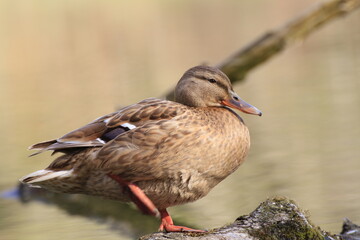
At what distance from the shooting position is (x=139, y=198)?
5016 millimetres

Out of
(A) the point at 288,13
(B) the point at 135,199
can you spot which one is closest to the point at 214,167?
(B) the point at 135,199

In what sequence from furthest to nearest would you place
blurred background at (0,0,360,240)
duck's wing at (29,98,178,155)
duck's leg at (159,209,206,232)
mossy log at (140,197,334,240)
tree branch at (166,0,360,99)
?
1. tree branch at (166,0,360,99)
2. blurred background at (0,0,360,240)
3. duck's wing at (29,98,178,155)
4. duck's leg at (159,209,206,232)
5. mossy log at (140,197,334,240)

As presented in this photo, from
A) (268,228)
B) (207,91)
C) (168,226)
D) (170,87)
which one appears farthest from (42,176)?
(170,87)

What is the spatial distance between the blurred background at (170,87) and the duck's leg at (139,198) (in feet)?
9.09

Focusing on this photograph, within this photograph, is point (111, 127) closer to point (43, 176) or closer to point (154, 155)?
point (154, 155)

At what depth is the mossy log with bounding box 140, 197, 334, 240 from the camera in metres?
4.40

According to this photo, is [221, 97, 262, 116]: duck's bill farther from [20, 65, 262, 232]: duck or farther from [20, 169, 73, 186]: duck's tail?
[20, 169, 73, 186]: duck's tail

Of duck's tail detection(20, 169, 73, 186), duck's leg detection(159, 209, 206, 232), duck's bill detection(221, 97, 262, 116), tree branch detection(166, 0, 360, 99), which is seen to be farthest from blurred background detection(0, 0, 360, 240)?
duck's tail detection(20, 169, 73, 186)

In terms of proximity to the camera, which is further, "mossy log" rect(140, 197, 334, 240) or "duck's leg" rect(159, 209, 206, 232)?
"duck's leg" rect(159, 209, 206, 232)

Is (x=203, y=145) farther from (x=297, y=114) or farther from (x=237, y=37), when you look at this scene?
(x=237, y=37)

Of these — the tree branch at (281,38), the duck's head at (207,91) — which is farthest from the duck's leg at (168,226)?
the tree branch at (281,38)

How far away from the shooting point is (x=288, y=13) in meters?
32.8

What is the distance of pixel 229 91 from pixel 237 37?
23400mm

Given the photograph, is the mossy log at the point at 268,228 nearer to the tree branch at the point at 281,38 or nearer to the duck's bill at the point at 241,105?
the duck's bill at the point at 241,105
